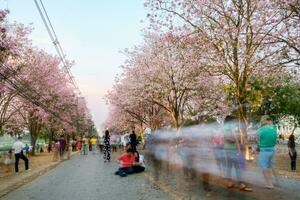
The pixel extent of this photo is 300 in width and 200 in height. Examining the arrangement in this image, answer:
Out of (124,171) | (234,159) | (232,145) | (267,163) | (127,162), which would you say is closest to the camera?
(267,163)

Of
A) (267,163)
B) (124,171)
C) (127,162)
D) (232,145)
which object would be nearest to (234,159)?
(232,145)

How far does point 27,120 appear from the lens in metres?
60.0

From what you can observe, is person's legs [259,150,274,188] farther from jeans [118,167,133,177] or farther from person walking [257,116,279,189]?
jeans [118,167,133,177]

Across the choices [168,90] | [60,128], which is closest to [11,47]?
[168,90]

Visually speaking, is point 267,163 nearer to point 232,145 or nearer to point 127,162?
point 232,145

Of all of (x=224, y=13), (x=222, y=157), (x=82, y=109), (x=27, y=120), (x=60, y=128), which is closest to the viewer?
(x=222, y=157)

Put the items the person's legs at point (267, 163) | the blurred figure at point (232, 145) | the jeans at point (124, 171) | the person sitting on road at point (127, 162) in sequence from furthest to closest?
1. the person sitting on road at point (127, 162)
2. the jeans at point (124, 171)
3. the blurred figure at point (232, 145)
4. the person's legs at point (267, 163)

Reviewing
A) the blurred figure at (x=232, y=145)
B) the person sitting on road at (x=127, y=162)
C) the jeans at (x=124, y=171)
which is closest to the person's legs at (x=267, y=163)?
the blurred figure at (x=232, y=145)

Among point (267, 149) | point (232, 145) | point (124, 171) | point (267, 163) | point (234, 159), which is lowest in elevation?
point (124, 171)

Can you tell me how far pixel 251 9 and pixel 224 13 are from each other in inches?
70.7

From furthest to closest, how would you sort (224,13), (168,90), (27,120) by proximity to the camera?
(27,120) < (168,90) < (224,13)

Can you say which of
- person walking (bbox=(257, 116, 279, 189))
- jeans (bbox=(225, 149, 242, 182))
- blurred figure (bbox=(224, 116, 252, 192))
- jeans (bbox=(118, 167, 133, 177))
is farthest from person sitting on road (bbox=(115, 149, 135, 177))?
person walking (bbox=(257, 116, 279, 189))

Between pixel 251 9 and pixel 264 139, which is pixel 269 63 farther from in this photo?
pixel 264 139

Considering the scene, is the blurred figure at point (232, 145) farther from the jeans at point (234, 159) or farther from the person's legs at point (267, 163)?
the person's legs at point (267, 163)
